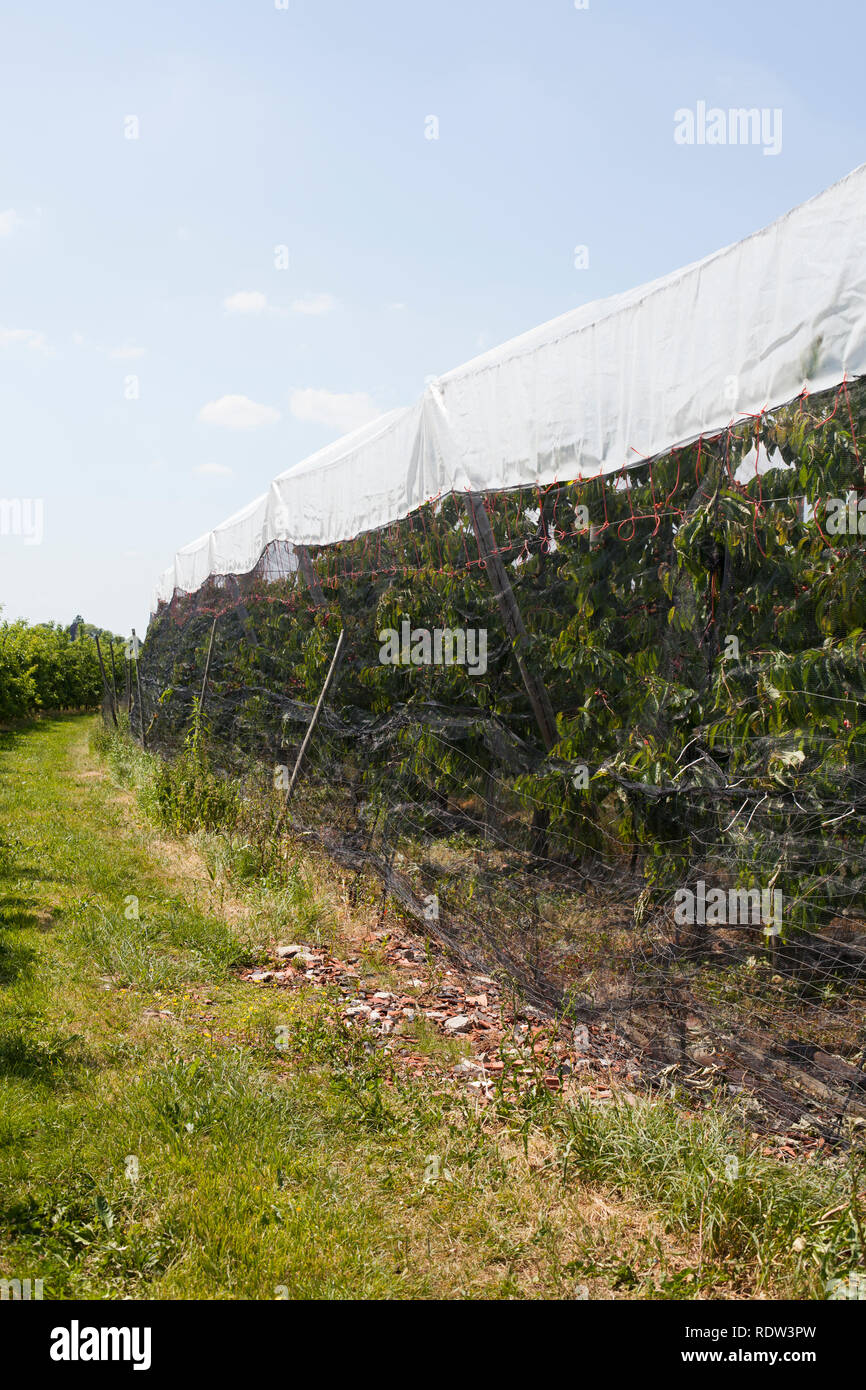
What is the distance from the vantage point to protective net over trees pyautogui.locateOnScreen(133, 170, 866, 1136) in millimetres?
2914

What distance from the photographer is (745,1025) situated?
3088 mm

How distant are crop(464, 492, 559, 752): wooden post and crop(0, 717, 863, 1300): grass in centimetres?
166

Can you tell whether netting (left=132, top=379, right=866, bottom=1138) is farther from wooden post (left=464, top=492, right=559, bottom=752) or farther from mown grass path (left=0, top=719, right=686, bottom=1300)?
mown grass path (left=0, top=719, right=686, bottom=1300)

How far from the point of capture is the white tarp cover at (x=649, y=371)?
2.57 m

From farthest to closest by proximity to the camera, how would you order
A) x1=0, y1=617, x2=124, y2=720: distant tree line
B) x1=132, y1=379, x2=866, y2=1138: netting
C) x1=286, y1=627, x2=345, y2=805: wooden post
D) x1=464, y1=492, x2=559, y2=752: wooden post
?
x1=0, y1=617, x2=124, y2=720: distant tree line
x1=286, y1=627, x2=345, y2=805: wooden post
x1=464, y1=492, x2=559, y2=752: wooden post
x1=132, y1=379, x2=866, y2=1138: netting

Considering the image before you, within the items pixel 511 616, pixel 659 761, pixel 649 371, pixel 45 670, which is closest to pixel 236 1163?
pixel 659 761

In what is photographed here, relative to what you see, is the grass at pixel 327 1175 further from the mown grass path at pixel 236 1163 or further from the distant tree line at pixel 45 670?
the distant tree line at pixel 45 670

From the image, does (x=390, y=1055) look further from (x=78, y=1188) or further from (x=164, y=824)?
(x=164, y=824)

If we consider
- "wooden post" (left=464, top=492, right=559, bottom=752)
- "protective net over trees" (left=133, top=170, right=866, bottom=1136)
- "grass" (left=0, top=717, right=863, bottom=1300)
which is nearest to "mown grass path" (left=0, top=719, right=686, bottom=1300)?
"grass" (left=0, top=717, right=863, bottom=1300)

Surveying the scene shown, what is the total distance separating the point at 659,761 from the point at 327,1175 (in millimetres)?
1891

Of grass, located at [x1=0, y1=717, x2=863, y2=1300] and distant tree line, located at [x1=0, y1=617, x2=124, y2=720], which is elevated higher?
distant tree line, located at [x1=0, y1=617, x2=124, y2=720]

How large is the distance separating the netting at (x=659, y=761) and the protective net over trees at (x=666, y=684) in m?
0.02

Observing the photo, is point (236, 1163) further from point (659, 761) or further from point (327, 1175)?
point (659, 761)

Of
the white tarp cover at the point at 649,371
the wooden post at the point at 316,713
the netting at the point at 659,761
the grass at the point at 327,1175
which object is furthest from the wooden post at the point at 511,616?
the grass at the point at 327,1175
